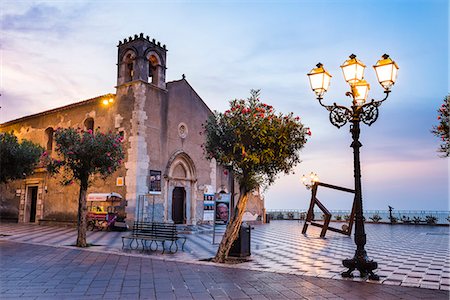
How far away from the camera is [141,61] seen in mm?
20625

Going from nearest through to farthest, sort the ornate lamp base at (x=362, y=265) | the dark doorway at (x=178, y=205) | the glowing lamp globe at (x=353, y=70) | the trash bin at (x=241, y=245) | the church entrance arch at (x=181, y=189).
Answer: the ornate lamp base at (x=362, y=265)
the glowing lamp globe at (x=353, y=70)
the trash bin at (x=241, y=245)
the church entrance arch at (x=181, y=189)
the dark doorway at (x=178, y=205)

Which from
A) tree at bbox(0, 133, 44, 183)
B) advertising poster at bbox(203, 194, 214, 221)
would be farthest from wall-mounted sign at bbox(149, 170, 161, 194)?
tree at bbox(0, 133, 44, 183)

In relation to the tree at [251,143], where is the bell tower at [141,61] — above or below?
above

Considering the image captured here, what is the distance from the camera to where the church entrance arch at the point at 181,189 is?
70.1 feet

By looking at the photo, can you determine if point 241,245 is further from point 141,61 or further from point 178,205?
point 141,61

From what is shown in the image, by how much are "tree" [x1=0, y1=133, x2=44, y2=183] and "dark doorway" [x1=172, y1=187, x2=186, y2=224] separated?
26.2ft

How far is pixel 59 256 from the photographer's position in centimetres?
1022

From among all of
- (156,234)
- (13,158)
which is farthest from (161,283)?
(13,158)

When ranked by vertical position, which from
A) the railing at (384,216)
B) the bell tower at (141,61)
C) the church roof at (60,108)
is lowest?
the railing at (384,216)

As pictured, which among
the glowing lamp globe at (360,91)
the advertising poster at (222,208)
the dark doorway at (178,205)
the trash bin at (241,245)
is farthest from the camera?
the dark doorway at (178,205)

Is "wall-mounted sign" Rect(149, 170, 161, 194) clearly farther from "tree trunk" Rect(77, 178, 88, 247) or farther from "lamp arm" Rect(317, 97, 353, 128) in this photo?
"lamp arm" Rect(317, 97, 353, 128)

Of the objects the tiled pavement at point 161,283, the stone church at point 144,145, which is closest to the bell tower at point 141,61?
the stone church at point 144,145

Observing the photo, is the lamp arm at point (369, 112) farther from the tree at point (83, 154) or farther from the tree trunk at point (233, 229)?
the tree at point (83, 154)

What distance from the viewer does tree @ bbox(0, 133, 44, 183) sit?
15961mm
